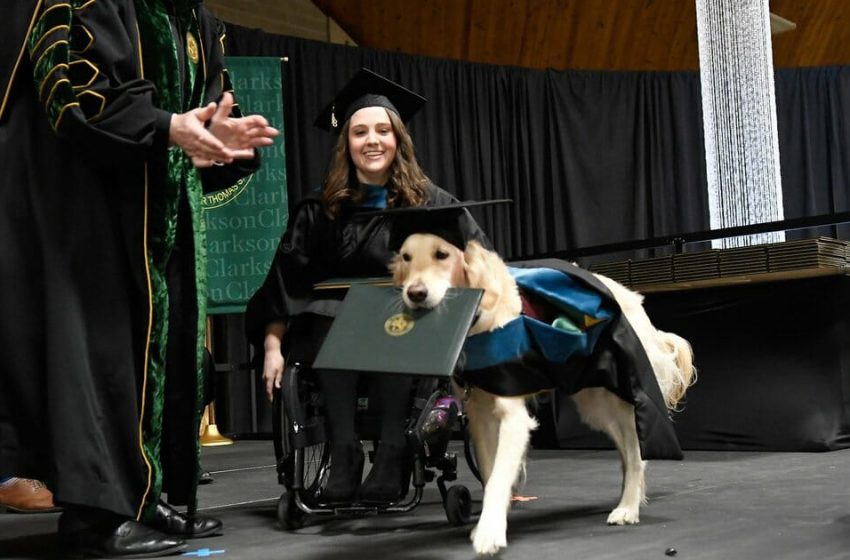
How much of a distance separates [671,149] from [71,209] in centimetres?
792

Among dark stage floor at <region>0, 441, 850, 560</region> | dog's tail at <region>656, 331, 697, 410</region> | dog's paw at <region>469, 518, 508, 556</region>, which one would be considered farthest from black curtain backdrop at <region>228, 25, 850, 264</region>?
dog's paw at <region>469, 518, 508, 556</region>

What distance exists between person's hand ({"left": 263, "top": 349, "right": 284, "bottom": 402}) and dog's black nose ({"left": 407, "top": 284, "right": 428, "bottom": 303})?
2.87ft

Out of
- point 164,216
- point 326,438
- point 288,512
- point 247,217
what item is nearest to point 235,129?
A: point 164,216

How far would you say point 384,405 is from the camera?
2.94 m

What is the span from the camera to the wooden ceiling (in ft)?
29.3

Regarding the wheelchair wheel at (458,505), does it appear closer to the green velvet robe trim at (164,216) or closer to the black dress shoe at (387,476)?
the black dress shoe at (387,476)

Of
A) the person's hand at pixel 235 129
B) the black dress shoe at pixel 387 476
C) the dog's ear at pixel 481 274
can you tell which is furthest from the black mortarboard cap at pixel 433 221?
the black dress shoe at pixel 387 476

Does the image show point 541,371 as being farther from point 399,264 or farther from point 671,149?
point 671,149

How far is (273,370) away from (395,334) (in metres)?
0.91

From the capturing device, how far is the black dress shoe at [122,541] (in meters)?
2.42

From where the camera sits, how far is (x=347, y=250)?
10.2 ft

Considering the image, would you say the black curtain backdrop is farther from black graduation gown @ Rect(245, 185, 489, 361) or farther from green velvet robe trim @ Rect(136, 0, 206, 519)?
green velvet robe trim @ Rect(136, 0, 206, 519)

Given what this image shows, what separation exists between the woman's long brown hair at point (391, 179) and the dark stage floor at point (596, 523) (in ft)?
3.33

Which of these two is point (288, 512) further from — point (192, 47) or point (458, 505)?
point (192, 47)
